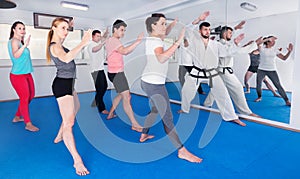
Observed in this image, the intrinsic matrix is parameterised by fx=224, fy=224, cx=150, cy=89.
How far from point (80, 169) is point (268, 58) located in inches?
116

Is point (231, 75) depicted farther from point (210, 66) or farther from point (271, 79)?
point (271, 79)

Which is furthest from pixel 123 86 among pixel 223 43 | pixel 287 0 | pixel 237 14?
pixel 287 0

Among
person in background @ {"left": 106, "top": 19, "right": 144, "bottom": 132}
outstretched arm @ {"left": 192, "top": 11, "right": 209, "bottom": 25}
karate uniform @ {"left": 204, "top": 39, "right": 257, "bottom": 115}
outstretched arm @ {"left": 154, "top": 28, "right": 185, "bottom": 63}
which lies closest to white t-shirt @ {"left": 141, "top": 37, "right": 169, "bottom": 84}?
outstretched arm @ {"left": 154, "top": 28, "right": 185, "bottom": 63}

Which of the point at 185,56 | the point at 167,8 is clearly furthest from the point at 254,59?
the point at 167,8

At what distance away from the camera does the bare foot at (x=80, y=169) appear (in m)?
1.92

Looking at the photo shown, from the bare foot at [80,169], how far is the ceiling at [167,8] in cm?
307

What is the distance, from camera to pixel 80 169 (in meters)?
1.94

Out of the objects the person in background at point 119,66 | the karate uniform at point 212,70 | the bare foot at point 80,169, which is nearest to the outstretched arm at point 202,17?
the karate uniform at point 212,70

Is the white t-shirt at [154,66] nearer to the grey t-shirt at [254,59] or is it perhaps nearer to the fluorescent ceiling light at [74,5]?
the grey t-shirt at [254,59]

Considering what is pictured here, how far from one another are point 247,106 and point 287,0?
5.21ft

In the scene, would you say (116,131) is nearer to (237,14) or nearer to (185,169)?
(185,169)

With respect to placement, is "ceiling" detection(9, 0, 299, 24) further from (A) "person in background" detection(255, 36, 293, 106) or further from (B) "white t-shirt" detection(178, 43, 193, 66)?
(B) "white t-shirt" detection(178, 43, 193, 66)

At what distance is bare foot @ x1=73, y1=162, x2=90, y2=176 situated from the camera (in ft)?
6.29

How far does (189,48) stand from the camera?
149 inches
